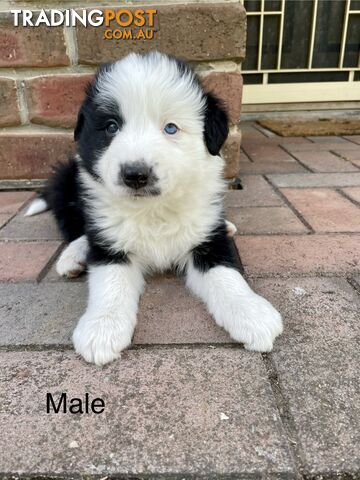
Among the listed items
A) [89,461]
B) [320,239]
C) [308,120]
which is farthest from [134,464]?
[308,120]

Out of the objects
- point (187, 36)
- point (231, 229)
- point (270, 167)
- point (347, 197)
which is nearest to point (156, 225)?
point (231, 229)

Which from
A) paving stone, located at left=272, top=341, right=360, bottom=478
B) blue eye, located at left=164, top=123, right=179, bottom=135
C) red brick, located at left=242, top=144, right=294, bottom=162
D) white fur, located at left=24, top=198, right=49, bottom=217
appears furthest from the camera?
red brick, located at left=242, top=144, right=294, bottom=162

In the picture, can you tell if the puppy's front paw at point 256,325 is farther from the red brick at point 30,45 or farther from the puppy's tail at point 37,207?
the red brick at point 30,45

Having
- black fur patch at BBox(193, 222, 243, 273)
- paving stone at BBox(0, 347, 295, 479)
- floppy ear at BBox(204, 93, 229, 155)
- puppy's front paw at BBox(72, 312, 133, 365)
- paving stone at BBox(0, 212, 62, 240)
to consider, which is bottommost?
paving stone at BBox(0, 212, 62, 240)

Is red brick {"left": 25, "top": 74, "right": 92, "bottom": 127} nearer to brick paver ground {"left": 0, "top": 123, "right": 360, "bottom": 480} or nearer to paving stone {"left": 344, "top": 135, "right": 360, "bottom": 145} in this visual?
brick paver ground {"left": 0, "top": 123, "right": 360, "bottom": 480}

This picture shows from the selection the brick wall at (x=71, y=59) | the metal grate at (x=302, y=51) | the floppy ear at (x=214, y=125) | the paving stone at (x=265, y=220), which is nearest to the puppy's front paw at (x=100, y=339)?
the floppy ear at (x=214, y=125)

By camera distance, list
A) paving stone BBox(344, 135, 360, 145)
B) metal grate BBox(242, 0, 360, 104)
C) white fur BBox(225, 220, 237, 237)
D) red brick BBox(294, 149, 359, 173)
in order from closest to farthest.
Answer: white fur BBox(225, 220, 237, 237) → red brick BBox(294, 149, 359, 173) → paving stone BBox(344, 135, 360, 145) → metal grate BBox(242, 0, 360, 104)

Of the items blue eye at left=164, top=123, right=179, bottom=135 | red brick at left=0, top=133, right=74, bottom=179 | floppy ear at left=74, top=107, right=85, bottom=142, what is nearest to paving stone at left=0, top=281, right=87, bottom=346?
floppy ear at left=74, top=107, right=85, bottom=142
